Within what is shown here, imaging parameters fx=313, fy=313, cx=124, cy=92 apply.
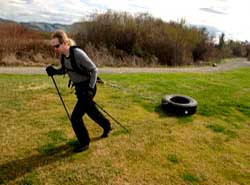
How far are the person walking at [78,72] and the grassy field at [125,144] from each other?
21.4 inches

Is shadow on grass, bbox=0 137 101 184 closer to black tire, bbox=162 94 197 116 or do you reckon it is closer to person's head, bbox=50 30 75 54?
person's head, bbox=50 30 75 54

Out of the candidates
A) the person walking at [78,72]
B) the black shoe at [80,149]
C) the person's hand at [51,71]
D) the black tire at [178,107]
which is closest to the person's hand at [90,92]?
the person walking at [78,72]

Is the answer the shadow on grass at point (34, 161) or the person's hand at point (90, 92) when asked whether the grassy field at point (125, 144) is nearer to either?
the shadow on grass at point (34, 161)

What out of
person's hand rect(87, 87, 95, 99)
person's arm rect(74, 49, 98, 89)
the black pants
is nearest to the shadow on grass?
the black pants

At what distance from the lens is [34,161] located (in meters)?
5.04

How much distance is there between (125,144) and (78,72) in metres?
1.80

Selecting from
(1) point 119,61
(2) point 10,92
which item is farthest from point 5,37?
(2) point 10,92

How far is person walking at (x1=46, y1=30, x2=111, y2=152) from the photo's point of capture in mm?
4852

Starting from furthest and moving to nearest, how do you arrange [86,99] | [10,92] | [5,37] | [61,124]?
[5,37] → [10,92] → [61,124] → [86,99]

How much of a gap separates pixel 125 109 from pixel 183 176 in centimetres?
352

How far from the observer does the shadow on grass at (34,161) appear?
4594mm

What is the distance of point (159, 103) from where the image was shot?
9352mm

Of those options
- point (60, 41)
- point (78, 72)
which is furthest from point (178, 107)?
point (60, 41)

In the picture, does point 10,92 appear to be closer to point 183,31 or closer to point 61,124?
point 61,124
